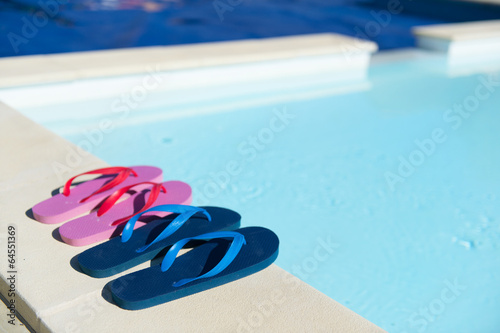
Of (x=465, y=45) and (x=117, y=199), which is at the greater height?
(x=117, y=199)

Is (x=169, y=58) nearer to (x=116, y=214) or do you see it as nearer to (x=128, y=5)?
(x=116, y=214)

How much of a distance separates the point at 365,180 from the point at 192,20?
5.98 metres

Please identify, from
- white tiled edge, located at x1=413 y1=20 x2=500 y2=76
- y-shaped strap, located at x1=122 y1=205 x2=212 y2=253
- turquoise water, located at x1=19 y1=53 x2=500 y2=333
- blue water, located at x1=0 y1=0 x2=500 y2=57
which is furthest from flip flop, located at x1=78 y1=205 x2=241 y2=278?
blue water, located at x1=0 y1=0 x2=500 y2=57

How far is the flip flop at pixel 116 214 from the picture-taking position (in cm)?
186

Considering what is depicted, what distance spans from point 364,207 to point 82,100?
8.25 ft

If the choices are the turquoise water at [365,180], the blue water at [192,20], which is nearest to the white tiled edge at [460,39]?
the blue water at [192,20]

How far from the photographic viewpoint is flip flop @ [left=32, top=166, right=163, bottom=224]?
6.57 ft

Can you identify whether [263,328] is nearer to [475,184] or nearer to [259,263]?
[259,263]

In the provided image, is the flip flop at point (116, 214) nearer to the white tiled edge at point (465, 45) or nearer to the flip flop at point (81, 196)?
the flip flop at point (81, 196)

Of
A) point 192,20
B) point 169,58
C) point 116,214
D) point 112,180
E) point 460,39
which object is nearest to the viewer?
point 116,214

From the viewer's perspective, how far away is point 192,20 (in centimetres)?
855

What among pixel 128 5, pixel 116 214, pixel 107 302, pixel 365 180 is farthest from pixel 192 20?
pixel 107 302

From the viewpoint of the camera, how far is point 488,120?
4660 mm

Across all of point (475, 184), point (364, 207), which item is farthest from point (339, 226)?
point (475, 184)
